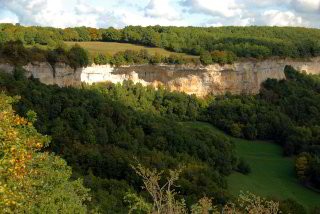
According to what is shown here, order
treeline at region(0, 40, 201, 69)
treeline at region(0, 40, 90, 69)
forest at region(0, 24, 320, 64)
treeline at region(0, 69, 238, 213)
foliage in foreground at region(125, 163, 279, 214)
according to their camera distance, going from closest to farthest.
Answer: foliage in foreground at region(125, 163, 279, 214) < treeline at region(0, 69, 238, 213) < treeline at region(0, 40, 90, 69) < treeline at region(0, 40, 201, 69) < forest at region(0, 24, 320, 64)

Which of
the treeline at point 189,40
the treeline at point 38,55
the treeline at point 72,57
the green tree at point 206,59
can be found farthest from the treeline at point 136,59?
the treeline at point 189,40

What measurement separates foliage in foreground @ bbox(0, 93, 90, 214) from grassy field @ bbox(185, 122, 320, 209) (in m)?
19.8

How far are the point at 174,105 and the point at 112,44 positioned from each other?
13.2 m

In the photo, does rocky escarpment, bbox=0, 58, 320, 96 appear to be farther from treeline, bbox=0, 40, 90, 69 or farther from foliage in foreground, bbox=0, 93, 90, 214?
foliage in foreground, bbox=0, 93, 90, 214

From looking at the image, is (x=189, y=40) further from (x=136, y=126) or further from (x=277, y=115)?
(x=136, y=126)

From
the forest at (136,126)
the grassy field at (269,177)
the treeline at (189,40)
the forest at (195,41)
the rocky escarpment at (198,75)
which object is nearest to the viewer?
the forest at (136,126)

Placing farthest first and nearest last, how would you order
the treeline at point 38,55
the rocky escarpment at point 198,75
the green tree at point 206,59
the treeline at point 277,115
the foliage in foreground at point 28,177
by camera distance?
the green tree at point 206,59 → the rocky escarpment at point 198,75 → the treeline at point 277,115 → the treeline at point 38,55 → the foliage in foreground at point 28,177

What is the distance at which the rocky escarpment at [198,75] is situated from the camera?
47844 millimetres

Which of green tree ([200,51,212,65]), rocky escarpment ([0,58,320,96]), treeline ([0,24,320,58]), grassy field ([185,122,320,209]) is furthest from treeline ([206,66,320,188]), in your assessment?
treeline ([0,24,320,58])

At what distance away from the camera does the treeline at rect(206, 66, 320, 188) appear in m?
45.5

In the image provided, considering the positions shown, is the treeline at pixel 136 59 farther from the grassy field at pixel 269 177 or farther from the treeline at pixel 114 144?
the treeline at pixel 114 144

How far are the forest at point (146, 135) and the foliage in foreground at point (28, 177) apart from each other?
492 cm

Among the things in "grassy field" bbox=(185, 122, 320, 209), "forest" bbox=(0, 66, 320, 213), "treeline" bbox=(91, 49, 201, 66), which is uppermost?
"treeline" bbox=(91, 49, 201, 66)

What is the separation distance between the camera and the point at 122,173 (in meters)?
26.9
